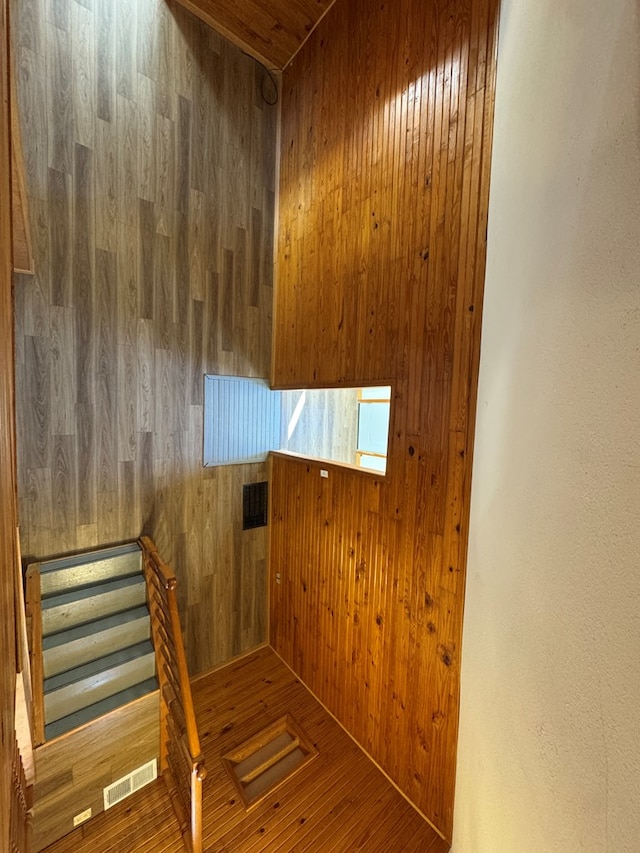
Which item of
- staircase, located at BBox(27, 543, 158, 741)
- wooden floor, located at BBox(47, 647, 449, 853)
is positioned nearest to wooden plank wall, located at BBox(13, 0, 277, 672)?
staircase, located at BBox(27, 543, 158, 741)

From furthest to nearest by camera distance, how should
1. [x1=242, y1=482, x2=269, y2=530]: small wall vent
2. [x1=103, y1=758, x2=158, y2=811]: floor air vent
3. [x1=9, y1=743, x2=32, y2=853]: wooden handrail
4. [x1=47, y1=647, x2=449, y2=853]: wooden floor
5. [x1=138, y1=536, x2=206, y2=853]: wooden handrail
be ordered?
[x1=242, y1=482, x2=269, y2=530]: small wall vent
[x1=103, y1=758, x2=158, y2=811]: floor air vent
[x1=47, y1=647, x2=449, y2=853]: wooden floor
[x1=138, y1=536, x2=206, y2=853]: wooden handrail
[x1=9, y1=743, x2=32, y2=853]: wooden handrail

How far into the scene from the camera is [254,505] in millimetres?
2871

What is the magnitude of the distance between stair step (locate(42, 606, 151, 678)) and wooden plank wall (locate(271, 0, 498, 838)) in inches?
44.2

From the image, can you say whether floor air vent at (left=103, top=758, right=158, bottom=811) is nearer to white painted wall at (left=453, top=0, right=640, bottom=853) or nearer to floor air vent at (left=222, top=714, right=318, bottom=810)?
floor air vent at (left=222, top=714, right=318, bottom=810)

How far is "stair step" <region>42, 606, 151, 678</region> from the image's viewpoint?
5.81 ft

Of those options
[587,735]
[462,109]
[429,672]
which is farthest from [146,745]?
[462,109]

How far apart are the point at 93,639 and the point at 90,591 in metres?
0.26

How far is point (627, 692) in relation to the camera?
0.56 metres

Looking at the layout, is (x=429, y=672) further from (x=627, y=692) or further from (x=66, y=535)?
(x=66, y=535)

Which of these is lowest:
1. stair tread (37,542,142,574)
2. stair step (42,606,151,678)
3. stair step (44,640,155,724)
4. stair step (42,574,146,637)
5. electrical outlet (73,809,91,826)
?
electrical outlet (73,809,91,826)

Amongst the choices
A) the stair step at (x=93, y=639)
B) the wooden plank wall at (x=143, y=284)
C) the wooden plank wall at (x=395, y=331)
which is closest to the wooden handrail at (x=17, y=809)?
the stair step at (x=93, y=639)

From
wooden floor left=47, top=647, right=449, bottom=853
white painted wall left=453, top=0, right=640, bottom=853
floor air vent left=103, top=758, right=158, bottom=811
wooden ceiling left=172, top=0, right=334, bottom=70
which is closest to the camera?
white painted wall left=453, top=0, right=640, bottom=853

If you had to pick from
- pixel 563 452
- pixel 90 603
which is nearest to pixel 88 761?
pixel 90 603

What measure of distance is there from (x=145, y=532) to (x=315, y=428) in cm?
164
